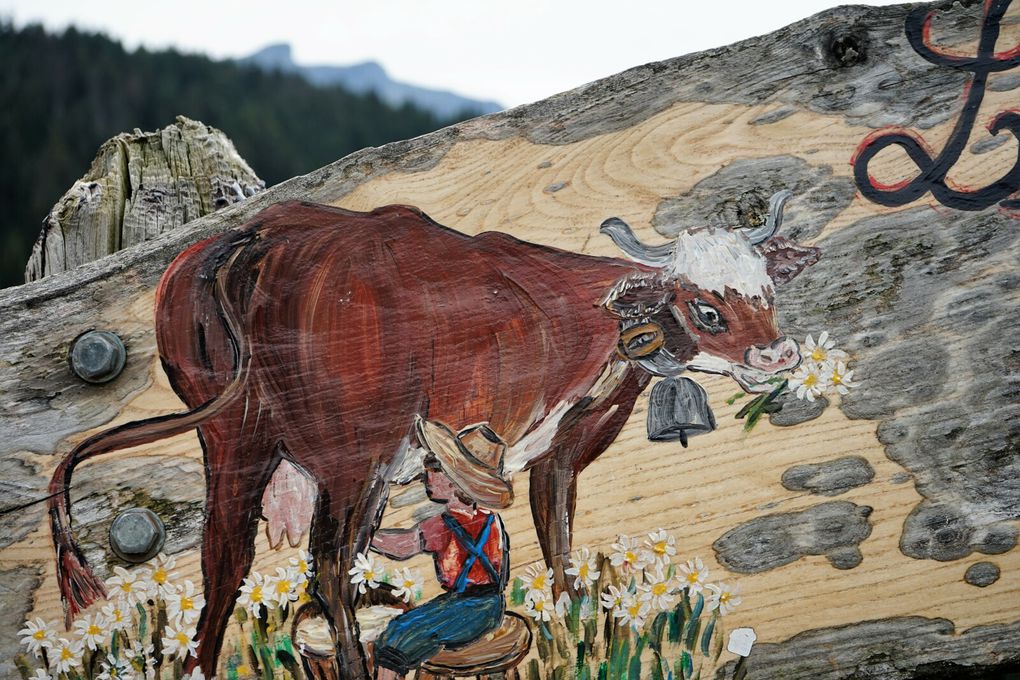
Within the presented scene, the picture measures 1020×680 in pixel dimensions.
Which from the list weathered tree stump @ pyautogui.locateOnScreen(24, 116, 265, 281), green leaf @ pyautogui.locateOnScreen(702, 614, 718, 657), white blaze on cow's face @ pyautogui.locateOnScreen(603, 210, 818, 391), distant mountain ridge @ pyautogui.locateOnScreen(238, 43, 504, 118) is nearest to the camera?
green leaf @ pyautogui.locateOnScreen(702, 614, 718, 657)

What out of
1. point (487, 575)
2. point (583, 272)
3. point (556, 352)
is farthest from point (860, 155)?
point (487, 575)

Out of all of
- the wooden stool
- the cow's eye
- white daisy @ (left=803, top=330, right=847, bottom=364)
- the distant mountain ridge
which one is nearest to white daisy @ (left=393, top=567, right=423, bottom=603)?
the wooden stool

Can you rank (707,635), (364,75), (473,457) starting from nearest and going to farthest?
(707,635) < (473,457) < (364,75)

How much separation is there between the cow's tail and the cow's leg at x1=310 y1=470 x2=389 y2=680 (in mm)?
264

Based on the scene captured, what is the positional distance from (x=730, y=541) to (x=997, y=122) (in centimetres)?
91

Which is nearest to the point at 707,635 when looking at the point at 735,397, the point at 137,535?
the point at 735,397

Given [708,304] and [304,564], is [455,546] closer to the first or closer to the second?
[304,564]

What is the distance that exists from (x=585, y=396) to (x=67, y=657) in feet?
3.41

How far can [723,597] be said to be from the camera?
1.58m

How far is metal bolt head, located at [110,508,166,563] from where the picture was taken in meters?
1.66

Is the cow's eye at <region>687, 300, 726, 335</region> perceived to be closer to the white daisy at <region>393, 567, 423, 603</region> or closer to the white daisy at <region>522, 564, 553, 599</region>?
the white daisy at <region>522, 564, 553, 599</region>

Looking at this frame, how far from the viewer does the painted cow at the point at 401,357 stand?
1.67m

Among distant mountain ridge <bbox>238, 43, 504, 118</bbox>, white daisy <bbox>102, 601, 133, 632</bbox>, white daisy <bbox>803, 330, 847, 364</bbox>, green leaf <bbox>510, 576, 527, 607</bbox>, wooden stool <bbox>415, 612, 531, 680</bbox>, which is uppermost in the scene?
distant mountain ridge <bbox>238, 43, 504, 118</bbox>

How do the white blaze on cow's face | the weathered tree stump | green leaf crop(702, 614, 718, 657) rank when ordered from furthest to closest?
the weathered tree stump → the white blaze on cow's face → green leaf crop(702, 614, 718, 657)
